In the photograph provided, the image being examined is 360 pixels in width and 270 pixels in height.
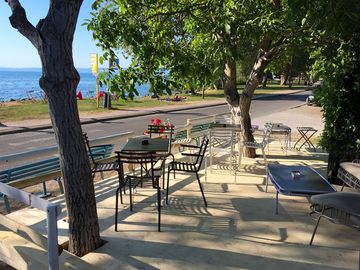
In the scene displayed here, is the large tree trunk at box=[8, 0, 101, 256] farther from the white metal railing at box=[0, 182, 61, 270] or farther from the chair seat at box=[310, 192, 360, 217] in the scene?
the chair seat at box=[310, 192, 360, 217]

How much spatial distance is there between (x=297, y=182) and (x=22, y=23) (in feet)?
13.3

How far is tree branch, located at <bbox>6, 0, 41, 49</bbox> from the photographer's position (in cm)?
343

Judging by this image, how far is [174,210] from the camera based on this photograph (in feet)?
17.7

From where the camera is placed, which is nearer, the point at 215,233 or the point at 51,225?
the point at 51,225

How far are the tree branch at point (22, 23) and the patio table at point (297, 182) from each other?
3501 millimetres

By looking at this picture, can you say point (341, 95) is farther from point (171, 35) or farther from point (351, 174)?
point (171, 35)

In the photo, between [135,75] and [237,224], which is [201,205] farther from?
[135,75]

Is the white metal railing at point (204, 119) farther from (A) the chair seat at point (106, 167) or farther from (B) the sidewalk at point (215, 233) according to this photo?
(A) the chair seat at point (106, 167)

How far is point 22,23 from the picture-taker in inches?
135

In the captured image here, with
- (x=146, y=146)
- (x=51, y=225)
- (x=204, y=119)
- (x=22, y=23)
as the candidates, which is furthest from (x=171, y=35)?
(x=204, y=119)

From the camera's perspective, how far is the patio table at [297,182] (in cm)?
482

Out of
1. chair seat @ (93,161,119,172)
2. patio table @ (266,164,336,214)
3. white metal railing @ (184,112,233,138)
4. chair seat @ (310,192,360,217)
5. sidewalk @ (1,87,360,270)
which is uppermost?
white metal railing @ (184,112,233,138)

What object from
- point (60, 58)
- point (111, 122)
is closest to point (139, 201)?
point (60, 58)

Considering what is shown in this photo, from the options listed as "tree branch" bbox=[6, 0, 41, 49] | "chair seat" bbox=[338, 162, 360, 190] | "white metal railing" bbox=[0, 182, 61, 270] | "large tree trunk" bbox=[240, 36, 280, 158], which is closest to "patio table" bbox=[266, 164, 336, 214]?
"chair seat" bbox=[338, 162, 360, 190]
